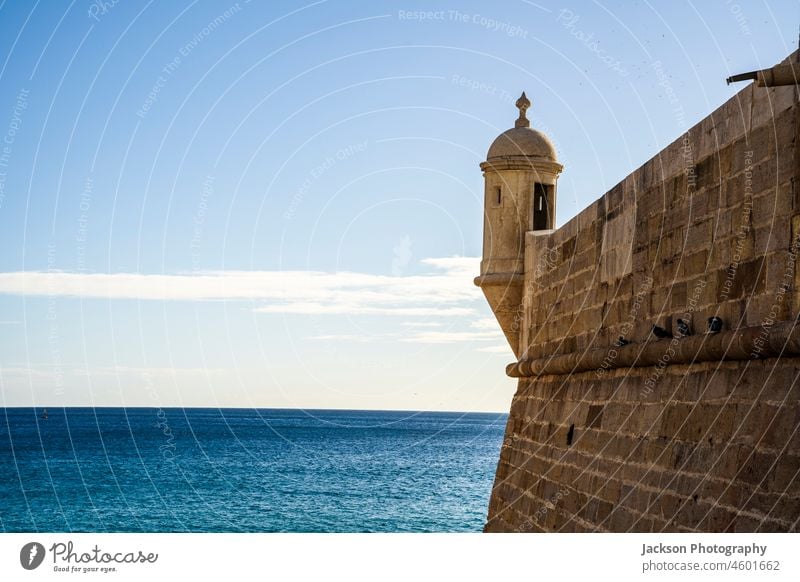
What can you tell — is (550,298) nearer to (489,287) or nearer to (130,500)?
(489,287)

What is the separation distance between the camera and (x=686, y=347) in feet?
16.7

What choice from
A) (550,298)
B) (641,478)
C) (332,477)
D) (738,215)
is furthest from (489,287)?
(332,477)

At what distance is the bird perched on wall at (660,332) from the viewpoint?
17.9 feet

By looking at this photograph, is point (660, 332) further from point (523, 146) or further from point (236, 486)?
point (236, 486)

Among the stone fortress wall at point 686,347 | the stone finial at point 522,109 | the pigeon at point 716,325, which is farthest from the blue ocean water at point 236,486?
the pigeon at point 716,325

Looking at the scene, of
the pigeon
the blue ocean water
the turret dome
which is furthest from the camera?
the blue ocean water

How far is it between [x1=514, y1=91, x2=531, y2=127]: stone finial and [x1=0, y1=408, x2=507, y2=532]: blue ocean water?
17817mm

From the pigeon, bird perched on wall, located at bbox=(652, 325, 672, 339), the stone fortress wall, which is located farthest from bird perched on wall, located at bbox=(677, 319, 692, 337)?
the pigeon

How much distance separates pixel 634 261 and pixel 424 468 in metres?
44.0

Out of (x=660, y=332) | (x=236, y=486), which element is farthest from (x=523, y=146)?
(x=236, y=486)

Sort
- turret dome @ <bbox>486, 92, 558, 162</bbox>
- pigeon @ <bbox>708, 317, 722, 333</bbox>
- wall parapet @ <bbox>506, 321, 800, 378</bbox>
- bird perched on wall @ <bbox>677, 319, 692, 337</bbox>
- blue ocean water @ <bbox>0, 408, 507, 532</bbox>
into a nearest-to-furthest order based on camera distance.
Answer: wall parapet @ <bbox>506, 321, 800, 378</bbox> → pigeon @ <bbox>708, 317, 722, 333</bbox> → bird perched on wall @ <bbox>677, 319, 692, 337</bbox> → turret dome @ <bbox>486, 92, 558, 162</bbox> → blue ocean water @ <bbox>0, 408, 507, 532</bbox>

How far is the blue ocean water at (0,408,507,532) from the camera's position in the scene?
95.8 feet

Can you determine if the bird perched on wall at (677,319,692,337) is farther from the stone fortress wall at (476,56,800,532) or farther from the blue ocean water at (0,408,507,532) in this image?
the blue ocean water at (0,408,507,532)

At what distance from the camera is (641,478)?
5.47 m
